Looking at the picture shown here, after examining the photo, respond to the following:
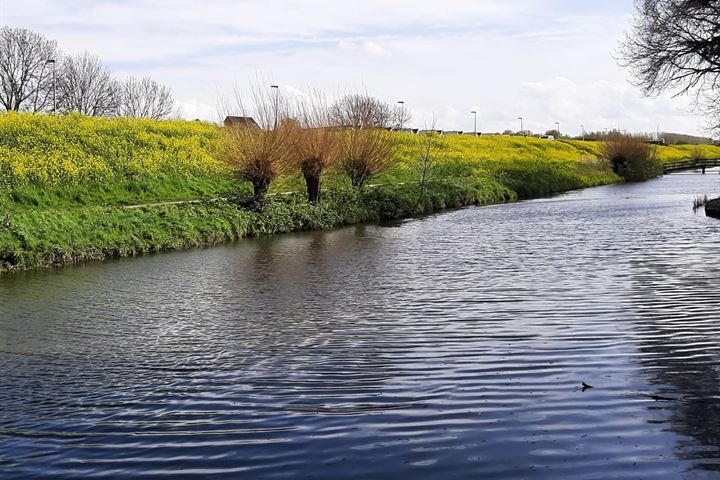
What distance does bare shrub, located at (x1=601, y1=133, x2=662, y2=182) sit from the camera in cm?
6275

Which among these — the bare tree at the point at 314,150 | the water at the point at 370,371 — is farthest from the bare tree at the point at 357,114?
the water at the point at 370,371

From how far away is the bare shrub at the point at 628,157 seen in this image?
62.8m

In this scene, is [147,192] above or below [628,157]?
below

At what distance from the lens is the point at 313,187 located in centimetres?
3095

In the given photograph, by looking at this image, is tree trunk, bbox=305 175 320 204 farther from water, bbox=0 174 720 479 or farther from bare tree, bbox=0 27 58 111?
bare tree, bbox=0 27 58 111

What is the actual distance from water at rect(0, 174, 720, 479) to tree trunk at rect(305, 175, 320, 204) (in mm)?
14183

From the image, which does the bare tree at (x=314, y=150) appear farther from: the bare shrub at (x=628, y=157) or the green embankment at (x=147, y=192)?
the bare shrub at (x=628, y=157)

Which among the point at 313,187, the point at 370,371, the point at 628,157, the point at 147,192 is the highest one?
the point at 628,157

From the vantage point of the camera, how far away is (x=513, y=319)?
1048cm

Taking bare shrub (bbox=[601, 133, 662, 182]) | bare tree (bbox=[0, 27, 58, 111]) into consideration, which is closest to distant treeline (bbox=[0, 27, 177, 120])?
bare tree (bbox=[0, 27, 58, 111])

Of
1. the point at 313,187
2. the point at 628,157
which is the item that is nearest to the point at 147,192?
the point at 313,187

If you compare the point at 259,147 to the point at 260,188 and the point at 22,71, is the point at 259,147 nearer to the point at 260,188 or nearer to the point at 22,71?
the point at 260,188

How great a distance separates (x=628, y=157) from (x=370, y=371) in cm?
5950

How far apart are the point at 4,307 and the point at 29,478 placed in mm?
8135
